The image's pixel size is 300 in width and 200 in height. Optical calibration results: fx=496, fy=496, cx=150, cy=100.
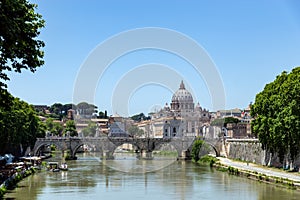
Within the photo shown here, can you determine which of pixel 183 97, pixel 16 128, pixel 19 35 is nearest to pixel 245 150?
pixel 16 128

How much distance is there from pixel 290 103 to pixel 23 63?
21291 millimetres

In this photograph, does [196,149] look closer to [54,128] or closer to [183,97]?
[54,128]

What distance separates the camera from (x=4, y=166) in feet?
114

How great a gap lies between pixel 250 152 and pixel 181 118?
241 ft

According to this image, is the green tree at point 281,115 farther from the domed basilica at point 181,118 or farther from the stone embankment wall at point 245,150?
the domed basilica at point 181,118

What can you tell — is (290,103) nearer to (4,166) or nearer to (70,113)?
(4,166)

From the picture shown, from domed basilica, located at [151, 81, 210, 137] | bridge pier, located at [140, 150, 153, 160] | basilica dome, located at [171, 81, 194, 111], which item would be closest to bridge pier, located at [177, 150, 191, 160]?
bridge pier, located at [140, 150, 153, 160]

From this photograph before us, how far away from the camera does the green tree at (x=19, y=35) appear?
1299cm

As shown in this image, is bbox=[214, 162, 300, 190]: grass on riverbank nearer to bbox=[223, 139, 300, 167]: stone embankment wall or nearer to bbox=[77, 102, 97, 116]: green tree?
bbox=[223, 139, 300, 167]: stone embankment wall

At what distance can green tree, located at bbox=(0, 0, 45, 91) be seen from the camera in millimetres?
12992

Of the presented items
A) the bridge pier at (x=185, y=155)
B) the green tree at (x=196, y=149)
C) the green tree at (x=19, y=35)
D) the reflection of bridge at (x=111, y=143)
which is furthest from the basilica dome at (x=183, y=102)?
the green tree at (x=19, y=35)

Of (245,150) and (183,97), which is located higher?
(183,97)

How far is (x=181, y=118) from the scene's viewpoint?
121 metres

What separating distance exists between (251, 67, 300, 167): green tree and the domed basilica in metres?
69.0
